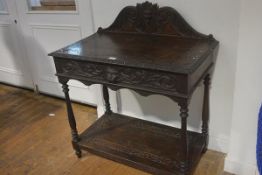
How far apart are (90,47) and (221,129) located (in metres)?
1.09

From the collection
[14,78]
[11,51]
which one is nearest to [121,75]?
[11,51]

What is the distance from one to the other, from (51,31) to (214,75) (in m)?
1.59

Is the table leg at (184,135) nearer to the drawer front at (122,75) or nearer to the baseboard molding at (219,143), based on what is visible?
the drawer front at (122,75)

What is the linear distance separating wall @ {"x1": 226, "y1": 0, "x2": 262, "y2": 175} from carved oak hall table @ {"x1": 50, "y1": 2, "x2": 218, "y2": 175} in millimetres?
202

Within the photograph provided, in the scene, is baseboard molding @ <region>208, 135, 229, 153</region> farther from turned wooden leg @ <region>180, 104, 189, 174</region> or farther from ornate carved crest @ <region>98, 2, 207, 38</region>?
ornate carved crest @ <region>98, 2, 207, 38</region>

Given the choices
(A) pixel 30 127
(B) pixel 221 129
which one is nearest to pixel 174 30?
(B) pixel 221 129

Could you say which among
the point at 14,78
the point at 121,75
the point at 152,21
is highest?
the point at 152,21

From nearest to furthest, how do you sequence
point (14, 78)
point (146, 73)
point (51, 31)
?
point (146, 73)
point (51, 31)
point (14, 78)

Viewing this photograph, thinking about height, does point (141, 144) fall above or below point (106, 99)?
below

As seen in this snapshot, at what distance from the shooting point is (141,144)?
1936 mm

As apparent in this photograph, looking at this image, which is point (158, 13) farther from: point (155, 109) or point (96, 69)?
point (155, 109)

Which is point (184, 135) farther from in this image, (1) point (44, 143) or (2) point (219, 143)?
(1) point (44, 143)

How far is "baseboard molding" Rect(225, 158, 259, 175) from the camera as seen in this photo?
1691mm

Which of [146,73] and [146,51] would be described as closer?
[146,73]
